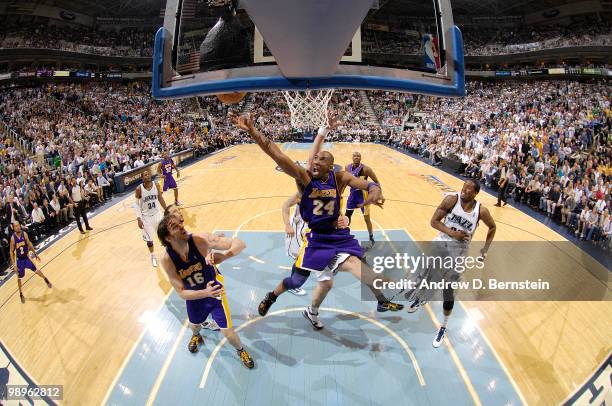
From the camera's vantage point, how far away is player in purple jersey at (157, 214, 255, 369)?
3.59 metres

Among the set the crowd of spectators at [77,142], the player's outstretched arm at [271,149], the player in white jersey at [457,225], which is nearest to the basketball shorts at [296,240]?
the player's outstretched arm at [271,149]

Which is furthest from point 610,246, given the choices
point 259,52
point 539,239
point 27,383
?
point 27,383

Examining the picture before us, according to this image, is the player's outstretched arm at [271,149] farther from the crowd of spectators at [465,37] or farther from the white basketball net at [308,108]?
the crowd of spectators at [465,37]

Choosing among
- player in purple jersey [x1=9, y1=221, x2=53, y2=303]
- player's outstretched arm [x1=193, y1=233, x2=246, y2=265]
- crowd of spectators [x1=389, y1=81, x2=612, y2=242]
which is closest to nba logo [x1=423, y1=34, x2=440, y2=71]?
player's outstretched arm [x1=193, y1=233, x2=246, y2=265]

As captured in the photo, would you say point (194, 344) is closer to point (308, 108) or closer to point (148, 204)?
point (148, 204)

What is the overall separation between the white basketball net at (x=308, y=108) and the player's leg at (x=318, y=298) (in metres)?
5.49

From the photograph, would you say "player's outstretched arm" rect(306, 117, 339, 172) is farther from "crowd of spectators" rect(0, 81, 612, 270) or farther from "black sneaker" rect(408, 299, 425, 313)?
"black sneaker" rect(408, 299, 425, 313)

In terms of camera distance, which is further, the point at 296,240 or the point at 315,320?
the point at 296,240

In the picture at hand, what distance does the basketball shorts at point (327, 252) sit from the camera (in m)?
4.36

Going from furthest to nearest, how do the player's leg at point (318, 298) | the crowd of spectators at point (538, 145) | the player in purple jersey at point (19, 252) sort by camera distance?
the crowd of spectators at point (538, 145), the player in purple jersey at point (19, 252), the player's leg at point (318, 298)

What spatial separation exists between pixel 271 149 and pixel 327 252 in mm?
1423

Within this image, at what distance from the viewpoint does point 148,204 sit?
7.02 m

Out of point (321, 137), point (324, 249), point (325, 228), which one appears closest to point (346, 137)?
point (321, 137)

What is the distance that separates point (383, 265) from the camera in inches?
280
